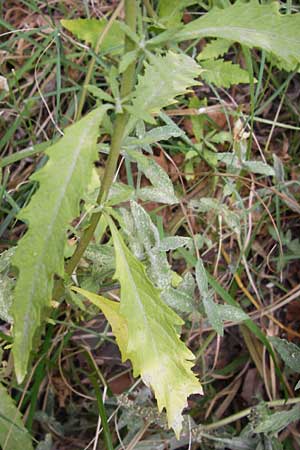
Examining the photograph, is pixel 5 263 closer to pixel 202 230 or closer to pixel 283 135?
pixel 202 230

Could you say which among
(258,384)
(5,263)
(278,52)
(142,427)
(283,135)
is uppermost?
(278,52)

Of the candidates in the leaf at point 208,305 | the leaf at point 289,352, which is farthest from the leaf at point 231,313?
the leaf at point 289,352

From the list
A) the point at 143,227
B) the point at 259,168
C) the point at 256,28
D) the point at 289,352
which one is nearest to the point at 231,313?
the point at 289,352

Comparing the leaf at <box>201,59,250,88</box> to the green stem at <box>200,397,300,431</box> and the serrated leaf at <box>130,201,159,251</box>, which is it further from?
the green stem at <box>200,397,300,431</box>

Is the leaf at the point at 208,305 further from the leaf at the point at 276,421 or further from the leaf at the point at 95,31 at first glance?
the leaf at the point at 95,31

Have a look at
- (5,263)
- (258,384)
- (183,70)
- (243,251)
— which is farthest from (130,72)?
(258,384)

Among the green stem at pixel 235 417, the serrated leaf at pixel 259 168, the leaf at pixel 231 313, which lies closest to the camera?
the leaf at pixel 231 313

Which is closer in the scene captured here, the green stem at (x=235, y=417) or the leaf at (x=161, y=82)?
the leaf at (x=161, y=82)
